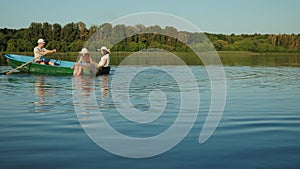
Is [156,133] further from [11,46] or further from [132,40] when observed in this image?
[11,46]

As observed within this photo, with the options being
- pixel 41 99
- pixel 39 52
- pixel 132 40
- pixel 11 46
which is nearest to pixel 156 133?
pixel 41 99

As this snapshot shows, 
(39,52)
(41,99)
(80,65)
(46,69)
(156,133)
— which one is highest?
(39,52)

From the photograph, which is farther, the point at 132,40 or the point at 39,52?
the point at 132,40

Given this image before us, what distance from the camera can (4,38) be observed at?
8294 cm

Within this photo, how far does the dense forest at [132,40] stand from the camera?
7138 centimetres

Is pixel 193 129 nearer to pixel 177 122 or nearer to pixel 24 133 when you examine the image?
pixel 177 122

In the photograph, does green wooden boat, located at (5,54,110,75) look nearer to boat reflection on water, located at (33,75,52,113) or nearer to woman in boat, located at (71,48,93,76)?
woman in boat, located at (71,48,93,76)

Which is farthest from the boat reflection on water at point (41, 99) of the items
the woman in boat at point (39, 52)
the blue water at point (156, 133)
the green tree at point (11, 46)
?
the green tree at point (11, 46)

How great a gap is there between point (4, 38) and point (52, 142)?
82.3 metres

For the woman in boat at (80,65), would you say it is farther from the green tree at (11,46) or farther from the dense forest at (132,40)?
→ the green tree at (11,46)

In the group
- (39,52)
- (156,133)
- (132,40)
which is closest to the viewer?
(156,133)

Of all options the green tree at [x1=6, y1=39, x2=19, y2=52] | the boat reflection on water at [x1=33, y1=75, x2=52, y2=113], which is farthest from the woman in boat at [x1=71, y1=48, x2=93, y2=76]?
the green tree at [x1=6, y1=39, x2=19, y2=52]

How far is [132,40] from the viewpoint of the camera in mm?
71812

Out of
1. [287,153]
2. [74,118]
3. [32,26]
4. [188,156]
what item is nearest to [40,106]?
[74,118]
